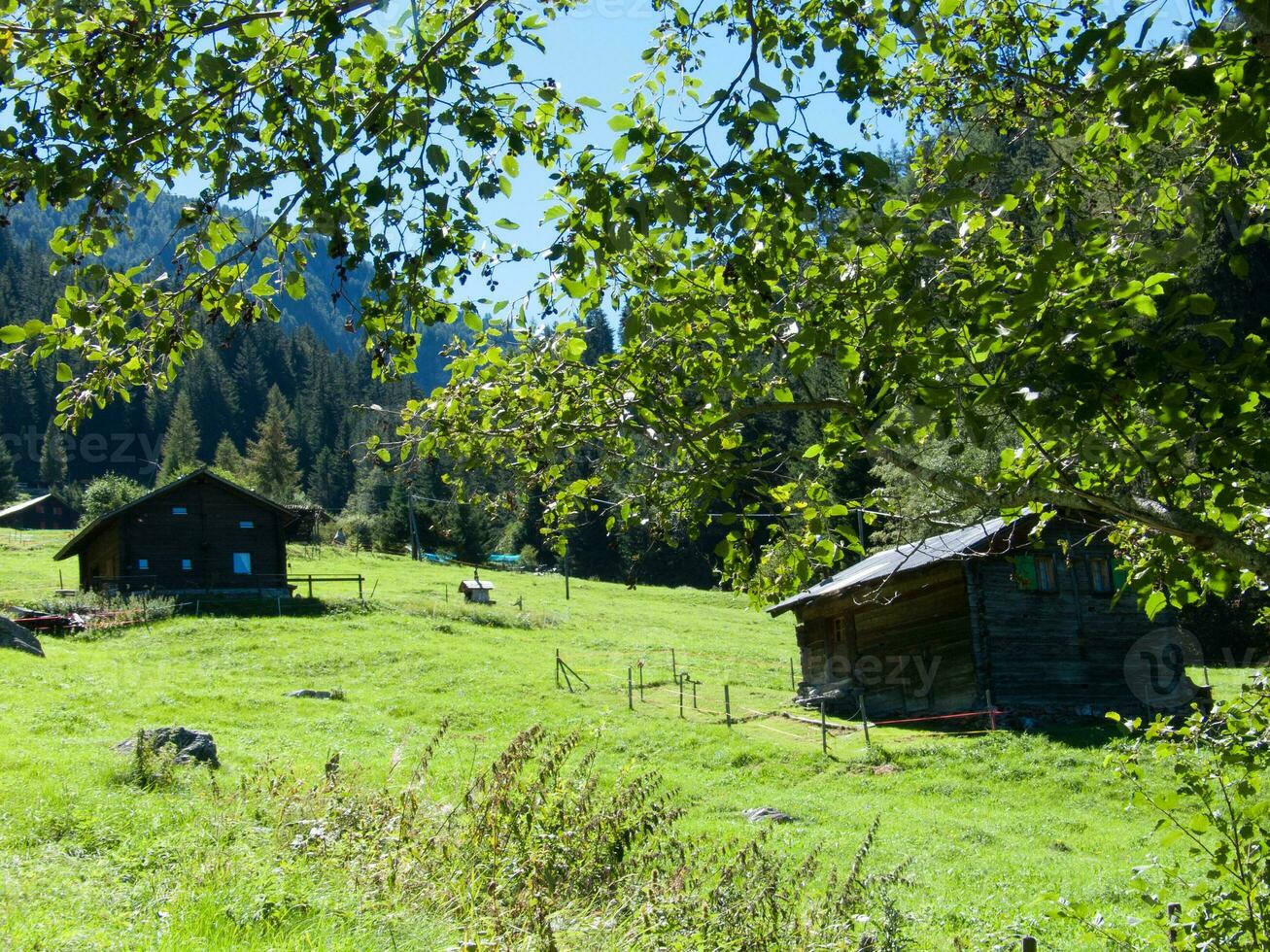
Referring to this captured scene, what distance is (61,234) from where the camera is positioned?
3.87 metres

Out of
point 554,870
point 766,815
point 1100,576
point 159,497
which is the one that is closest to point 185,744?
point 766,815

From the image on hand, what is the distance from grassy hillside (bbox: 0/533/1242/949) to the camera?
5.50 m

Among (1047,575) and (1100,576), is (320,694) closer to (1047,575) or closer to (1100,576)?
(1047,575)

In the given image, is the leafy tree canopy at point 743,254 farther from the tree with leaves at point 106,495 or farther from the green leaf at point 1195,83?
the tree with leaves at point 106,495

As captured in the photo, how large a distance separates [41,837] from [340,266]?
6.96 m

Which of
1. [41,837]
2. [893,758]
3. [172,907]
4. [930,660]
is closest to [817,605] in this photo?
[930,660]

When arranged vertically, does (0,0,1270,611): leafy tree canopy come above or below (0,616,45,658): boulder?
above

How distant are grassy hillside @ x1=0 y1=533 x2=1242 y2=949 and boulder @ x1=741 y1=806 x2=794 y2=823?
0.25m

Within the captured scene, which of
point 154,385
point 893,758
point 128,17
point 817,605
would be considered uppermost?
point 128,17

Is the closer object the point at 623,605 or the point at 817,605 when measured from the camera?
the point at 817,605

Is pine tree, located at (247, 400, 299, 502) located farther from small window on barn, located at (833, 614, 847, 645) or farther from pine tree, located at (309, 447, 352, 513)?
small window on barn, located at (833, 614, 847, 645)

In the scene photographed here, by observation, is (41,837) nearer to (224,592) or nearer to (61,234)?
(61,234)

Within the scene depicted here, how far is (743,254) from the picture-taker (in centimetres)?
419

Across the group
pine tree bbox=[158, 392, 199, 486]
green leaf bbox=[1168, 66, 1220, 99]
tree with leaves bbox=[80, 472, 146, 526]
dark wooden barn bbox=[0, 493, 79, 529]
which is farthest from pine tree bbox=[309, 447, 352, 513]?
green leaf bbox=[1168, 66, 1220, 99]
